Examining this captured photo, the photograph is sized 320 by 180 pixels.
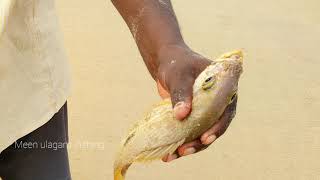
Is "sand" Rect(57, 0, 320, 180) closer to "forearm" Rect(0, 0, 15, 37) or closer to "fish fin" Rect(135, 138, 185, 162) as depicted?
"fish fin" Rect(135, 138, 185, 162)

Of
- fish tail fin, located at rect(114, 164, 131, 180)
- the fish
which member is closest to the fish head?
the fish

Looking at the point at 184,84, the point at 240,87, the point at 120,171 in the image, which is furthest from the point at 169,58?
the point at 240,87

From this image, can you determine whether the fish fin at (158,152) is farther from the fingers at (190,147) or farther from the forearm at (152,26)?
the forearm at (152,26)

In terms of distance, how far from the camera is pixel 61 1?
2.73 meters

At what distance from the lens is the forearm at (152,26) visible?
80 centimetres

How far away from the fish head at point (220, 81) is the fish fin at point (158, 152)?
0.08 meters

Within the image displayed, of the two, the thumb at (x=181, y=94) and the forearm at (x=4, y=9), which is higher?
the forearm at (x=4, y=9)

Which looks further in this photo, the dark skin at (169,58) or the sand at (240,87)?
the sand at (240,87)

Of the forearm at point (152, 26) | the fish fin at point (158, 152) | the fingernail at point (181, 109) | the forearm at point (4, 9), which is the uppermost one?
the forearm at point (4, 9)

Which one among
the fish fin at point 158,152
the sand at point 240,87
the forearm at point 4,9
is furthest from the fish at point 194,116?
the sand at point 240,87

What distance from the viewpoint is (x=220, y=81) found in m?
0.75

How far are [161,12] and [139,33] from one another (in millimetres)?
50

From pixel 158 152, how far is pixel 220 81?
0.14 meters

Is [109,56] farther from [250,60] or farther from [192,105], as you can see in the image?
[192,105]
